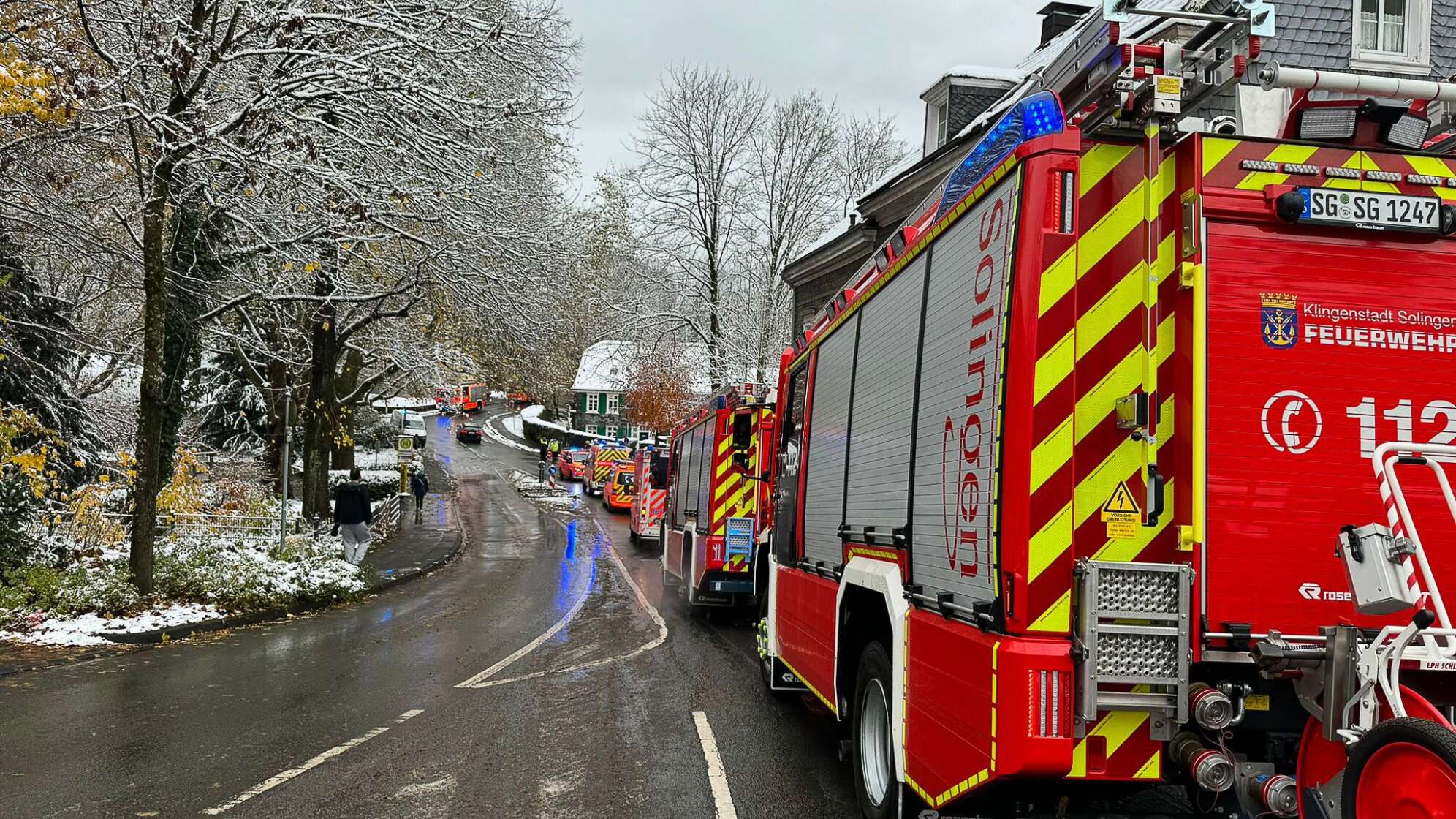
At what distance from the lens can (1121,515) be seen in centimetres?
370

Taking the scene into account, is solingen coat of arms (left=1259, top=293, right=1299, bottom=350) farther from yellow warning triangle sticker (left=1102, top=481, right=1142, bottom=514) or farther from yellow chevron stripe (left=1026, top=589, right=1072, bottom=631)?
yellow chevron stripe (left=1026, top=589, right=1072, bottom=631)

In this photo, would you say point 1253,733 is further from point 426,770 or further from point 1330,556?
point 426,770

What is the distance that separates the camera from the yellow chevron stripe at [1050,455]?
143 inches

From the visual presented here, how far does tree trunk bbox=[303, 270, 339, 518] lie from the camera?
22.9 m

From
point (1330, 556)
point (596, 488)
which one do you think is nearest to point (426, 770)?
point (1330, 556)

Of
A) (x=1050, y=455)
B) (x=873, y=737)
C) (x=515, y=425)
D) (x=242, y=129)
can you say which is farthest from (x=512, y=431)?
(x=1050, y=455)

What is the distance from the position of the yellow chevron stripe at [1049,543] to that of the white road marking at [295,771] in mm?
4514

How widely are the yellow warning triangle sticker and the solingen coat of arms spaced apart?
0.75 m

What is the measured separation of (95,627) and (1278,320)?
40.2 feet

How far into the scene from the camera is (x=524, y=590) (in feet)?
57.6

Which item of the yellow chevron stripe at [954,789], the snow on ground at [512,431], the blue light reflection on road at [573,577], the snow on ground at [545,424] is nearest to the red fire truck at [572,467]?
the snow on ground at [545,424]

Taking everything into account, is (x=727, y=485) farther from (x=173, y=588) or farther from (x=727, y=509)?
(x=173, y=588)

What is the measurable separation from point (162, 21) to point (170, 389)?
15.6ft

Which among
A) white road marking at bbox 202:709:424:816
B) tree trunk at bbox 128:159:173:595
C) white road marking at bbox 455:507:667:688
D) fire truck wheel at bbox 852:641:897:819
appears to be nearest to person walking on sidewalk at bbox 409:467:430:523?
white road marking at bbox 455:507:667:688
